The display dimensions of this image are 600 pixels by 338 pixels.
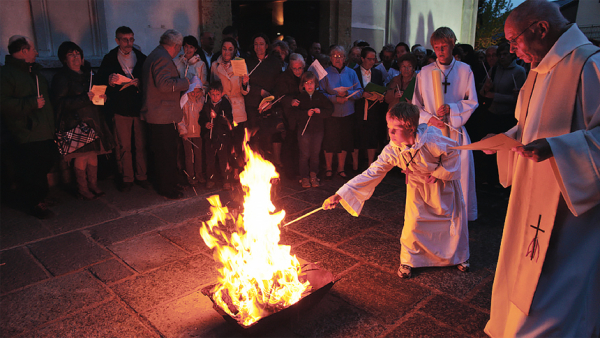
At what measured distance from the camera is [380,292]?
11.9ft

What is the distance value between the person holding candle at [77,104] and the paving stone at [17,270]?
173cm

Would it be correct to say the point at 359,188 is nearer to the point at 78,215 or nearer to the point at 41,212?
the point at 78,215

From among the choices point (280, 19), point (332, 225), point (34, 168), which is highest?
point (280, 19)

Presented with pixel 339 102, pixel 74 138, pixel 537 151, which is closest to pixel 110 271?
pixel 74 138

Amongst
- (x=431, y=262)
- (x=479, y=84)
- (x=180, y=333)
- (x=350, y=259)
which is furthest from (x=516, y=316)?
(x=479, y=84)

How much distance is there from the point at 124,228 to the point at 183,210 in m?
0.81

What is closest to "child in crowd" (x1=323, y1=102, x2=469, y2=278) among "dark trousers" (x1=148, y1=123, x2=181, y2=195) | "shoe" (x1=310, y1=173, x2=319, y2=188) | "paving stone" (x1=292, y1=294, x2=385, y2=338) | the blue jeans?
"paving stone" (x1=292, y1=294, x2=385, y2=338)

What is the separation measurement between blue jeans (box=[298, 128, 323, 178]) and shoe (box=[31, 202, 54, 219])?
3506 millimetres

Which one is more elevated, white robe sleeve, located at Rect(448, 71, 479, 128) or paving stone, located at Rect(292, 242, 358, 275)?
white robe sleeve, located at Rect(448, 71, 479, 128)

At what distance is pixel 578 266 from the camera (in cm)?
243

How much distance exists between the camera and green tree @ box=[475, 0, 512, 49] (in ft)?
83.0

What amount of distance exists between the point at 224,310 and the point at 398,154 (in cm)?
188

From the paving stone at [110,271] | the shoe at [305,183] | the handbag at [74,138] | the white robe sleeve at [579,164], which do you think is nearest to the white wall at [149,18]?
the handbag at [74,138]

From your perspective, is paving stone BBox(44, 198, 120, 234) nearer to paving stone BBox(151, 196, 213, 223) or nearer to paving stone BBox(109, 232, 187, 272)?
paving stone BBox(151, 196, 213, 223)
